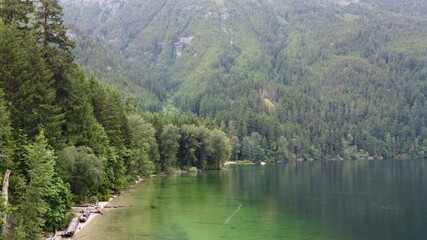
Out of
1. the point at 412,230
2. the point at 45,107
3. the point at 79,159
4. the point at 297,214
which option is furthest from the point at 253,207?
the point at 45,107

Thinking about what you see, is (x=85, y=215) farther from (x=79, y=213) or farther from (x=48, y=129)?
(x=48, y=129)

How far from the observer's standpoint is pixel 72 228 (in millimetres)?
57125

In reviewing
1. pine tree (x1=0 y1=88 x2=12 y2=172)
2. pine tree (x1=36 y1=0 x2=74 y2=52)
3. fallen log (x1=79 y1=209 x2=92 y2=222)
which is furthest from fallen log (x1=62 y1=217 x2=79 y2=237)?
pine tree (x1=36 y1=0 x2=74 y2=52)

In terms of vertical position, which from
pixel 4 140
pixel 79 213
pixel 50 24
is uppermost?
pixel 50 24

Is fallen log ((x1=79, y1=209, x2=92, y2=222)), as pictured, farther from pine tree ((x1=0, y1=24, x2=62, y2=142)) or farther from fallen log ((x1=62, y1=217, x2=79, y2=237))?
pine tree ((x1=0, y1=24, x2=62, y2=142))

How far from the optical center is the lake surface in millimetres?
62344

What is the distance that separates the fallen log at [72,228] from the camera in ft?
180

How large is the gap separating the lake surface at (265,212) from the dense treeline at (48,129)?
662 centimetres

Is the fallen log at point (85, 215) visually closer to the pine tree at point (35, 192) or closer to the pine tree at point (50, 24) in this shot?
the pine tree at point (35, 192)

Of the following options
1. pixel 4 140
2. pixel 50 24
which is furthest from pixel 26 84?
pixel 50 24

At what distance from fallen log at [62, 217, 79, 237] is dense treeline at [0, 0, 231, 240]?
3.15ft

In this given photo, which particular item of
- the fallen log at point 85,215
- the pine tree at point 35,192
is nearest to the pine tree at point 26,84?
the pine tree at point 35,192

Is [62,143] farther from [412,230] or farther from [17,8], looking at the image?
[412,230]

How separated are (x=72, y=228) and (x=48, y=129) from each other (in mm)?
11488
